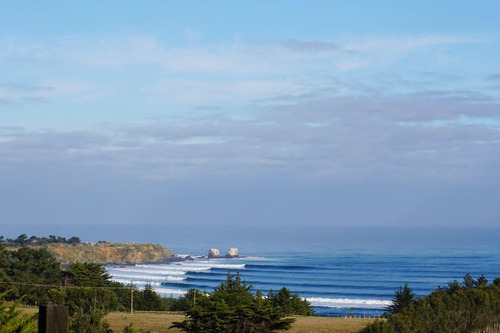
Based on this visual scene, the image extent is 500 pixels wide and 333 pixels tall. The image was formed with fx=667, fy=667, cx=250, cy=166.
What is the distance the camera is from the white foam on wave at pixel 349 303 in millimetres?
60094

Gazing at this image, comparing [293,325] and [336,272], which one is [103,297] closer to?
[293,325]

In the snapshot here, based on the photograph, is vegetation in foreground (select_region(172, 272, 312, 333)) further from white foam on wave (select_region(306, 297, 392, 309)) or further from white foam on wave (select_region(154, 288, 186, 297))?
white foam on wave (select_region(154, 288, 186, 297))

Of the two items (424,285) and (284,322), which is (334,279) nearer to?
(424,285)

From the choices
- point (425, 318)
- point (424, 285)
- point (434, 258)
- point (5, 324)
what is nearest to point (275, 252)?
point (434, 258)

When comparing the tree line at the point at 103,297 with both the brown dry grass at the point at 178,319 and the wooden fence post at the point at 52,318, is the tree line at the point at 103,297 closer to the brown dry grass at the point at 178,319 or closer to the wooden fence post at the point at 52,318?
the brown dry grass at the point at 178,319

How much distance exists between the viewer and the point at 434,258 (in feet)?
356

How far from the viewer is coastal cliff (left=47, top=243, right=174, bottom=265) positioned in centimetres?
9669

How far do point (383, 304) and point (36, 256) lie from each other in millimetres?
30794

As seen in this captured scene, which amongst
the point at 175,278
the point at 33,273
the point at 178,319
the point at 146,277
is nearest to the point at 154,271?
the point at 146,277

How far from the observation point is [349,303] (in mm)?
61688

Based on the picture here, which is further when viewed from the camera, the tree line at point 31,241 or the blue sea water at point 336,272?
the tree line at point 31,241

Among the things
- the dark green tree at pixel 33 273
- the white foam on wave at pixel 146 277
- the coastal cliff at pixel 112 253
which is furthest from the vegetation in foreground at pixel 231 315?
the coastal cliff at pixel 112 253

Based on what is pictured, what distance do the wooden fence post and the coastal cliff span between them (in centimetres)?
9287

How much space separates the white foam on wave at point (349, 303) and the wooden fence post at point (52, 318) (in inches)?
2222
